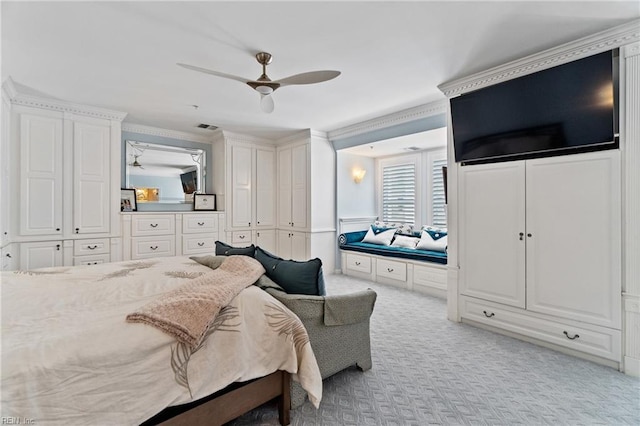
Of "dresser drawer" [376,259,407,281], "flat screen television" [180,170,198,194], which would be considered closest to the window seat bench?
"dresser drawer" [376,259,407,281]

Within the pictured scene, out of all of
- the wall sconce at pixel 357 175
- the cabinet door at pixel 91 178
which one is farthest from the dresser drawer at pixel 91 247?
the wall sconce at pixel 357 175

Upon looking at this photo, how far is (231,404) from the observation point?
1589mm

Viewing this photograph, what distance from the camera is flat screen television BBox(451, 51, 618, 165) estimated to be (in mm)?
2348

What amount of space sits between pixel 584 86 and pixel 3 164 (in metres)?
5.53

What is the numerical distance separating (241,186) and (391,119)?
2828 mm

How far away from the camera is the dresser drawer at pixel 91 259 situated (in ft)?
12.8

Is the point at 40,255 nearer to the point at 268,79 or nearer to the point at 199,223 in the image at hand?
the point at 199,223

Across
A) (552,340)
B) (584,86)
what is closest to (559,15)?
(584,86)

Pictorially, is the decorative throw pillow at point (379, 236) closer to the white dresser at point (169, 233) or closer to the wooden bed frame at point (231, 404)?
the white dresser at point (169, 233)

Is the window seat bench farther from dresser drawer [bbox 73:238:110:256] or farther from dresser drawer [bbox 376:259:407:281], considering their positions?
dresser drawer [bbox 73:238:110:256]

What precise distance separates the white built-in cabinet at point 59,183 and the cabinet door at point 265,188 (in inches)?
87.7

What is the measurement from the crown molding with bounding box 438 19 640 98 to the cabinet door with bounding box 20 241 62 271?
504cm

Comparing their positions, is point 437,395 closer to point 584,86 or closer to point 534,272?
point 534,272

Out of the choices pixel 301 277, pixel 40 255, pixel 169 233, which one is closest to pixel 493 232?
pixel 301 277
